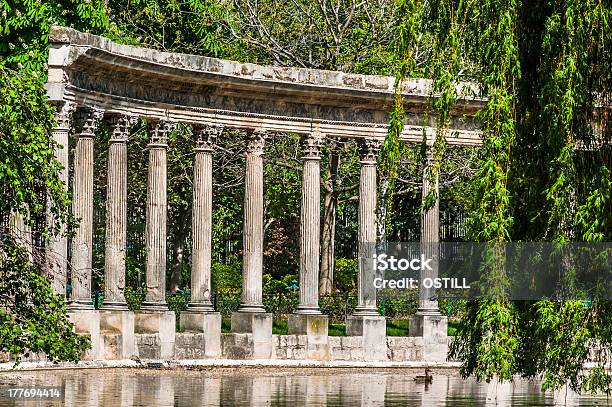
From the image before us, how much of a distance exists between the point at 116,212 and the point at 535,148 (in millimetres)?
33265

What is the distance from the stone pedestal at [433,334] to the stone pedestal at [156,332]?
45.6ft

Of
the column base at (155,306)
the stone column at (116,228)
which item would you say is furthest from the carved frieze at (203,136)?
the column base at (155,306)

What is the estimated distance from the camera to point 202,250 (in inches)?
2744

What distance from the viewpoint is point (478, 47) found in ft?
122

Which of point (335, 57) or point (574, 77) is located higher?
point (335, 57)

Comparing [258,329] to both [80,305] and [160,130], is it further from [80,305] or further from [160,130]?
[160,130]

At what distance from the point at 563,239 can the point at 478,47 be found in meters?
5.36

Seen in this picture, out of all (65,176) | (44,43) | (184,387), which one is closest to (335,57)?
(44,43)

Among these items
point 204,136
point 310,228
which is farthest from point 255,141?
point 310,228

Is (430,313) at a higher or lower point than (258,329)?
higher

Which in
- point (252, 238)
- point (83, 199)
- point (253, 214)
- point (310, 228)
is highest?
point (83, 199)

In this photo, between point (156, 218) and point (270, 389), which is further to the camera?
point (156, 218)

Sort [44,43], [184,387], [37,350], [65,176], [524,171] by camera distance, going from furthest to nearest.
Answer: [44,43] → [65,176] → [184,387] → [524,171] → [37,350]

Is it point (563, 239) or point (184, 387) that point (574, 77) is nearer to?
point (563, 239)
